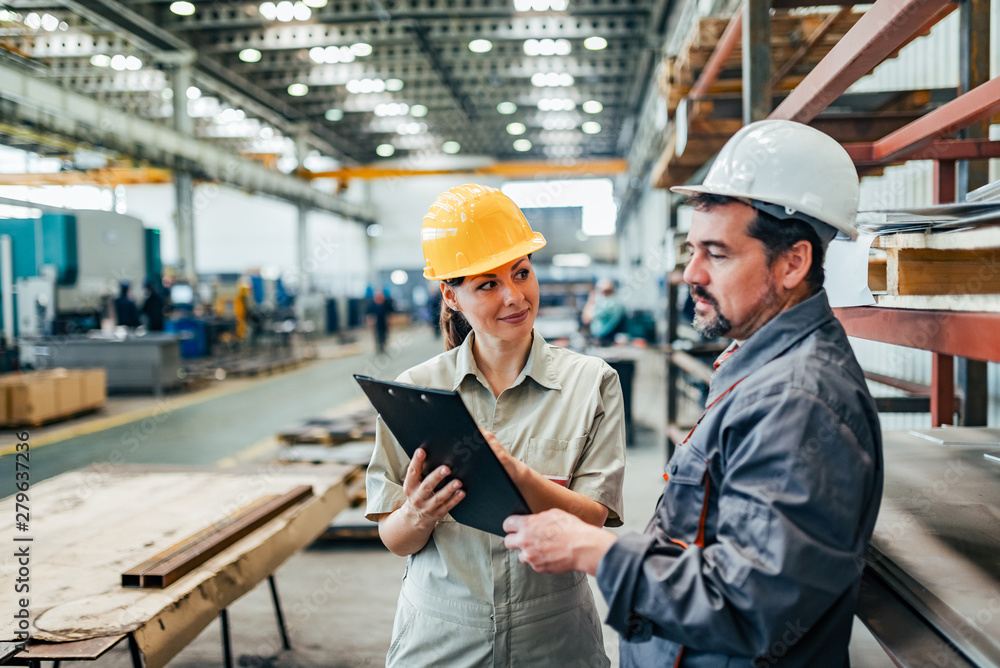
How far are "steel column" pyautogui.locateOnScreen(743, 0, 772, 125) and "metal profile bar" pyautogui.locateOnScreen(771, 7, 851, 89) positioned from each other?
69 centimetres

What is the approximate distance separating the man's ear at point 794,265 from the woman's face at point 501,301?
2.07ft

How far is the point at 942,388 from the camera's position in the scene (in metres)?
2.59

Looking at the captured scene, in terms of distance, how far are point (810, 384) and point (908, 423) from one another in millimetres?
4719

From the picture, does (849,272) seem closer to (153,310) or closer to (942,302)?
(942,302)

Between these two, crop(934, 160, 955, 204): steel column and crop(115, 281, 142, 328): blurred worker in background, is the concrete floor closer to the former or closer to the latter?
crop(934, 160, 955, 204): steel column

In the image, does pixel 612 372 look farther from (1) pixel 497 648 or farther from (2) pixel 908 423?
(2) pixel 908 423

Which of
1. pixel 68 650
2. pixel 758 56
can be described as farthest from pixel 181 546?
pixel 758 56

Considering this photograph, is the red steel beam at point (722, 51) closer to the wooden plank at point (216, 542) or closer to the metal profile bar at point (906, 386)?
the metal profile bar at point (906, 386)

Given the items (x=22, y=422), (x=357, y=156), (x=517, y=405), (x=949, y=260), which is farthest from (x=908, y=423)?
(x=357, y=156)

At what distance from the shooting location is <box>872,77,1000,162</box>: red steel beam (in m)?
1.77

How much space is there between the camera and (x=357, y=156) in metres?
24.3

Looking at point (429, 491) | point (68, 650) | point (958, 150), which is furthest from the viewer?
point (958, 150)

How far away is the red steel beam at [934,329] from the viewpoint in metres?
1.14

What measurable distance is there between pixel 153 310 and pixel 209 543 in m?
10.9
